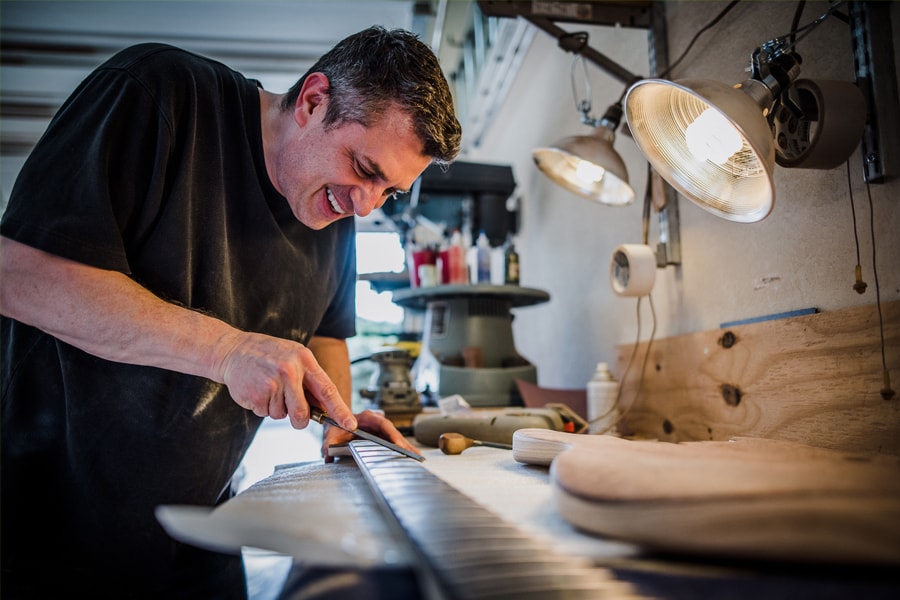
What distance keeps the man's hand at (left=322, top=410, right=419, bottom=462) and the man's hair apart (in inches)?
22.0

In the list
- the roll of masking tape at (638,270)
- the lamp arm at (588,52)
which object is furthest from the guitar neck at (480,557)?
the lamp arm at (588,52)

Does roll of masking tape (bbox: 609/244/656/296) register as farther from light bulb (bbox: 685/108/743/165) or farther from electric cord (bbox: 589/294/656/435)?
light bulb (bbox: 685/108/743/165)

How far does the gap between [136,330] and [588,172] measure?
3.69ft

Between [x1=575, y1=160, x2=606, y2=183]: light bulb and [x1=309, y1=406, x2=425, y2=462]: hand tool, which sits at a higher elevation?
[x1=575, y1=160, x2=606, y2=183]: light bulb

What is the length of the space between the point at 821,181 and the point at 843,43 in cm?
22

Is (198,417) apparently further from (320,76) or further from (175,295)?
(320,76)

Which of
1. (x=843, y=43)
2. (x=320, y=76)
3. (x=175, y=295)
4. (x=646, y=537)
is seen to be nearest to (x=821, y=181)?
(x=843, y=43)

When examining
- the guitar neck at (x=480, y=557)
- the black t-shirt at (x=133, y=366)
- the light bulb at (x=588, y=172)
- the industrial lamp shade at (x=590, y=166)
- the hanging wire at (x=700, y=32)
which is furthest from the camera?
the light bulb at (x=588, y=172)

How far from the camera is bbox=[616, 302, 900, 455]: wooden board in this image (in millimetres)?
854

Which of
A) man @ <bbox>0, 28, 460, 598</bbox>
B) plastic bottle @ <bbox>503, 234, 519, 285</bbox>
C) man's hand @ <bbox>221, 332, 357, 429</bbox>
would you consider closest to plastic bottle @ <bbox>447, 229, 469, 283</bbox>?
plastic bottle @ <bbox>503, 234, 519, 285</bbox>

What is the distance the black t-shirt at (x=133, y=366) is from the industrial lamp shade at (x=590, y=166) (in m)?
0.73

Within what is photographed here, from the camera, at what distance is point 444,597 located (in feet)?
1.15

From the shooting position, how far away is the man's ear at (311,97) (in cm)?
111

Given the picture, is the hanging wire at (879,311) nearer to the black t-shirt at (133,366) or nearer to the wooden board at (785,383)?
the wooden board at (785,383)
